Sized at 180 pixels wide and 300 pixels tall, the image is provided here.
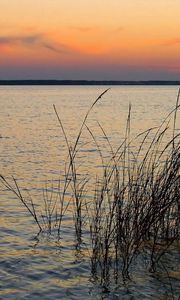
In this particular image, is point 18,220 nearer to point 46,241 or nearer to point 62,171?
point 46,241

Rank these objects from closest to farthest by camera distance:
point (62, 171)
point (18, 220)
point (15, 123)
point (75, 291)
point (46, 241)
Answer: point (75, 291) < point (46, 241) < point (18, 220) < point (62, 171) < point (15, 123)

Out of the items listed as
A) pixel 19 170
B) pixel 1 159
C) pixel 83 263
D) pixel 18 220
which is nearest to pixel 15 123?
pixel 1 159

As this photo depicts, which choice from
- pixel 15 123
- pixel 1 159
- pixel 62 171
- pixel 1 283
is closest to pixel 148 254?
pixel 1 283

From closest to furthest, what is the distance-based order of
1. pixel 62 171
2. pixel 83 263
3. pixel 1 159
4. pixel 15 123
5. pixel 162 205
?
pixel 162 205 → pixel 83 263 → pixel 62 171 → pixel 1 159 → pixel 15 123

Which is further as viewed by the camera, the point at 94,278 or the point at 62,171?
the point at 62,171

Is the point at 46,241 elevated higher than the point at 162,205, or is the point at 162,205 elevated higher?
the point at 162,205

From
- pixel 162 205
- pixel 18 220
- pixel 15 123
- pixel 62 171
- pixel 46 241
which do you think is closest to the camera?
pixel 162 205

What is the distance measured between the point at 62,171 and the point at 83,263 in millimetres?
10611

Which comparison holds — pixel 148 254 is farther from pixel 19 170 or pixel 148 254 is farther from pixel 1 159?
pixel 1 159

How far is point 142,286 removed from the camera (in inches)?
297

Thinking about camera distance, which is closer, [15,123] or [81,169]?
[81,169]

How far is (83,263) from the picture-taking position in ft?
28.1

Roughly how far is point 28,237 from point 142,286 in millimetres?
3397

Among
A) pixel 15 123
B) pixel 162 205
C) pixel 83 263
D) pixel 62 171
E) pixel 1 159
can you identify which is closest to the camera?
pixel 162 205
